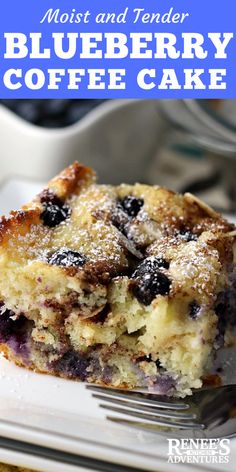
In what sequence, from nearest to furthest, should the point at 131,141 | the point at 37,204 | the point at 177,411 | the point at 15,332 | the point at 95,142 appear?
1. the point at 177,411
2. the point at 15,332
3. the point at 37,204
4. the point at 95,142
5. the point at 131,141

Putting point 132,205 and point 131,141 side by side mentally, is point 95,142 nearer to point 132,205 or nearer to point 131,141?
point 131,141

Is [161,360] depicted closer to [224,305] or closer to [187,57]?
[224,305]

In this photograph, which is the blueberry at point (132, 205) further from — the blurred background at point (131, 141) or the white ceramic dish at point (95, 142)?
the blurred background at point (131, 141)

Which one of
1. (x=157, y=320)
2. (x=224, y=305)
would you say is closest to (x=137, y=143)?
(x=224, y=305)

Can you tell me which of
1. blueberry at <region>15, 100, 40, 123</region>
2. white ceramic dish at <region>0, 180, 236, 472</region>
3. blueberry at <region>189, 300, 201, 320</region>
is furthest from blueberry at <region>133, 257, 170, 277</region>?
blueberry at <region>15, 100, 40, 123</region>

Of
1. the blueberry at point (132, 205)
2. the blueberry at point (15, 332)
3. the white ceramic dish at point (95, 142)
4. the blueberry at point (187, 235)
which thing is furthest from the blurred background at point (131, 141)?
the blueberry at point (15, 332)

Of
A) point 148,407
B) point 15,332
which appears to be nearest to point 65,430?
point 148,407
